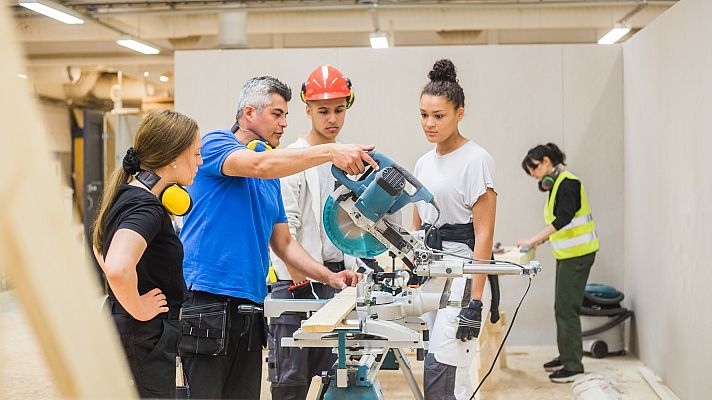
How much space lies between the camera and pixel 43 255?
488mm

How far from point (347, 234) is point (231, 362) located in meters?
0.55

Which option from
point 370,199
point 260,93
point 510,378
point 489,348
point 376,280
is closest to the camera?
point 370,199

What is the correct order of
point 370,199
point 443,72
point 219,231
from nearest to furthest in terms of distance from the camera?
point 370,199, point 219,231, point 443,72

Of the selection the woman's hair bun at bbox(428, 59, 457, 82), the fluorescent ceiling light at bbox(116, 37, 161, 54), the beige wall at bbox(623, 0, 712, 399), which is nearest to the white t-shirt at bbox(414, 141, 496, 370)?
the woman's hair bun at bbox(428, 59, 457, 82)

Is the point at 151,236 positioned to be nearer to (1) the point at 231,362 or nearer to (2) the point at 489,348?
(1) the point at 231,362

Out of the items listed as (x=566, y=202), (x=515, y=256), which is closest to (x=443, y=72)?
(x=515, y=256)

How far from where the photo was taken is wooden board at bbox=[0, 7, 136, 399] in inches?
18.9

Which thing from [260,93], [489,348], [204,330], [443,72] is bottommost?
[489,348]

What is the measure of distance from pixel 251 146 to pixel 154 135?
46 cm

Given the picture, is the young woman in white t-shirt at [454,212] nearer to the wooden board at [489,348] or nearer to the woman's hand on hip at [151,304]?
the woman's hand on hip at [151,304]

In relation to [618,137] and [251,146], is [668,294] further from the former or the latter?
[251,146]

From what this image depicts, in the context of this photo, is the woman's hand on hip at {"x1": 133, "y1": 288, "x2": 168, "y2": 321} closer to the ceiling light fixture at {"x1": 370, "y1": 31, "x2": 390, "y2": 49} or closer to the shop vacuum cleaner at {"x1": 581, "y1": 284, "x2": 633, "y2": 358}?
the shop vacuum cleaner at {"x1": 581, "y1": 284, "x2": 633, "y2": 358}

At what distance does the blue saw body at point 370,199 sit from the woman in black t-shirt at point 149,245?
0.40 m

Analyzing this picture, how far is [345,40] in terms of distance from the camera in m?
10.5
